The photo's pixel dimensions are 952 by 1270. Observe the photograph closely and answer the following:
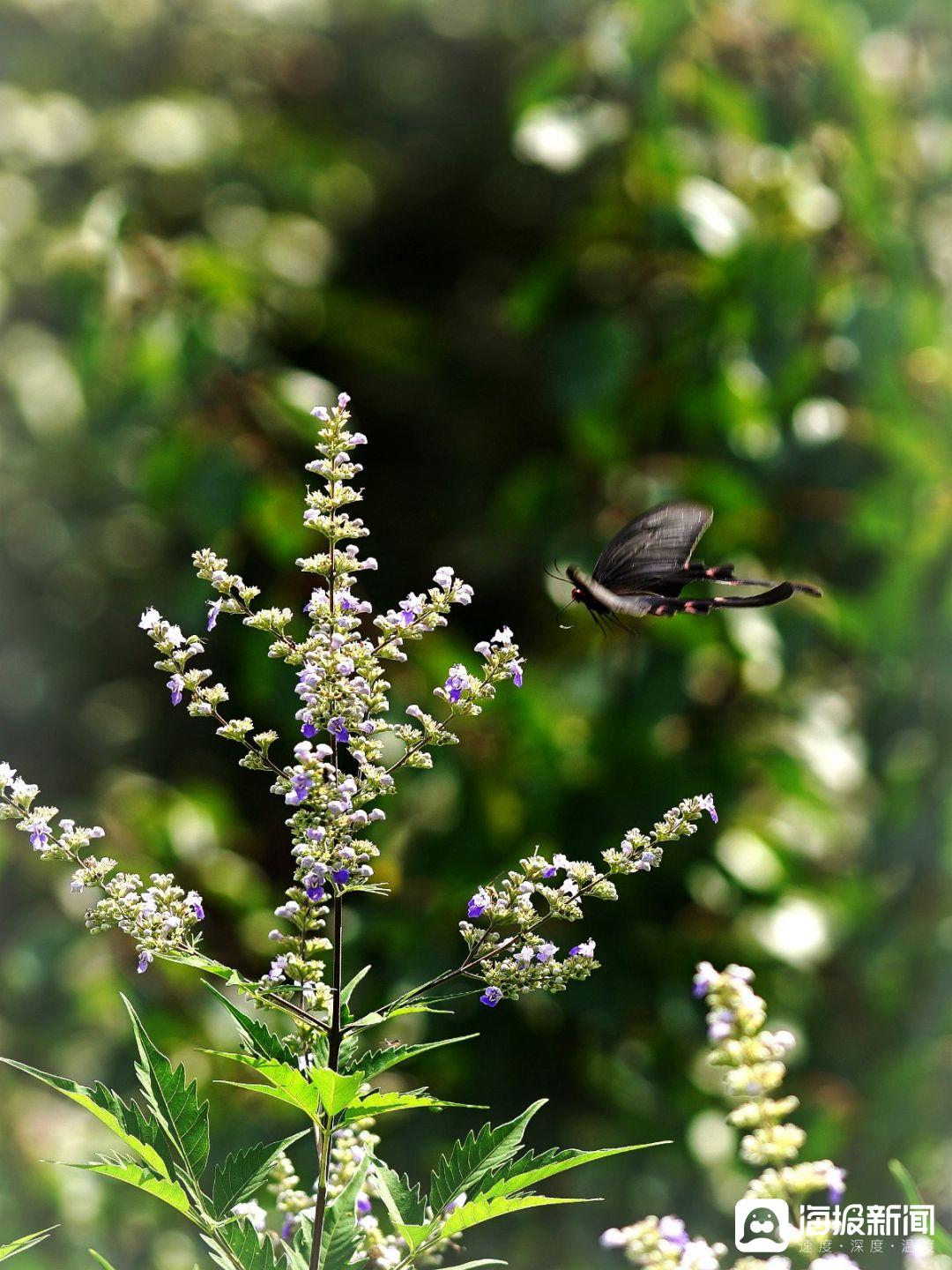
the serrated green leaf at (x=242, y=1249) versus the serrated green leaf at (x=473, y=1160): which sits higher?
the serrated green leaf at (x=473, y=1160)

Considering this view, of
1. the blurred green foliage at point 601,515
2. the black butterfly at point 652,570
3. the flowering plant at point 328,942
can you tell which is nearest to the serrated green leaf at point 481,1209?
the flowering plant at point 328,942

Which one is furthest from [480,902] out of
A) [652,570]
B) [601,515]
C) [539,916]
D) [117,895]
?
[601,515]

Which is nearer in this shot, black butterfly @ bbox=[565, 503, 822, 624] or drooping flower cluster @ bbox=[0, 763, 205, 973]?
drooping flower cluster @ bbox=[0, 763, 205, 973]

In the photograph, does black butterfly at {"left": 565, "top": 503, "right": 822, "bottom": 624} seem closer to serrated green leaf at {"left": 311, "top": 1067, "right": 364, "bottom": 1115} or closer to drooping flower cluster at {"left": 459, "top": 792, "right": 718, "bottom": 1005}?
drooping flower cluster at {"left": 459, "top": 792, "right": 718, "bottom": 1005}

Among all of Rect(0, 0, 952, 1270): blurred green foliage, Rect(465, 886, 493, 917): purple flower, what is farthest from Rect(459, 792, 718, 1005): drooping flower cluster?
Rect(0, 0, 952, 1270): blurred green foliage

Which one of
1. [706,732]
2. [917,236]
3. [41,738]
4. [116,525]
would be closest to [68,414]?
[116,525]

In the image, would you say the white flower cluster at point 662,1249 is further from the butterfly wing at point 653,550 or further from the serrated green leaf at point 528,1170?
the butterfly wing at point 653,550

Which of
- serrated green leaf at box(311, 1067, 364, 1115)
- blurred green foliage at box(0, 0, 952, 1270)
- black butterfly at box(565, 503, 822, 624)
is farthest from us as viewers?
blurred green foliage at box(0, 0, 952, 1270)
